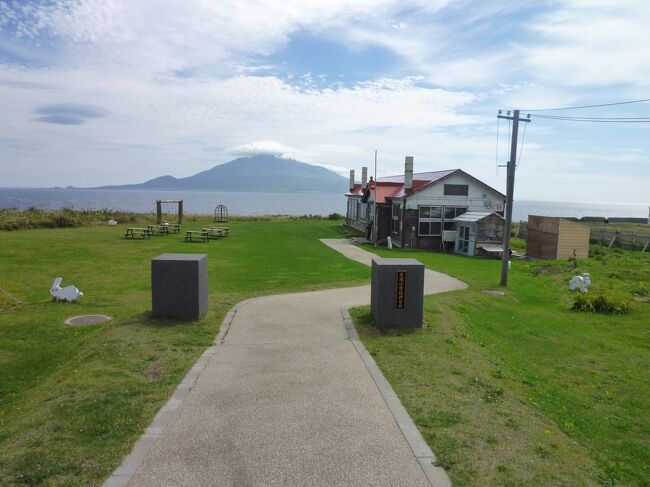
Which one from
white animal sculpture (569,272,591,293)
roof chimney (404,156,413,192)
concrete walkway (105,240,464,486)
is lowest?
concrete walkway (105,240,464,486)

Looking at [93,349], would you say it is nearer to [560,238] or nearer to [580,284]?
[580,284]

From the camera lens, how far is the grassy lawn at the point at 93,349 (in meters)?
5.55

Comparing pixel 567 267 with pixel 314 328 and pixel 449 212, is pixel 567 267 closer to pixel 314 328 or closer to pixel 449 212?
pixel 449 212

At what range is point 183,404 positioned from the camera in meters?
6.96

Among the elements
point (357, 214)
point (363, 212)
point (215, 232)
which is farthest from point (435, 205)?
point (215, 232)

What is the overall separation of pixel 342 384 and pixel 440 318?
514 centimetres

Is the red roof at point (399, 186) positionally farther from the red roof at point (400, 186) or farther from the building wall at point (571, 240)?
the building wall at point (571, 240)

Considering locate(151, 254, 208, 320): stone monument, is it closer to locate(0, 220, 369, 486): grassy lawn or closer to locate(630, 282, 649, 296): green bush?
locate(0, 220, 369, 486): grassy lawn

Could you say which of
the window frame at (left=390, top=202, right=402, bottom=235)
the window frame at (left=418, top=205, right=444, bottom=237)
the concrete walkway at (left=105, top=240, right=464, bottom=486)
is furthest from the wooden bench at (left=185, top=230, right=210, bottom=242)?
the concrete walkway at (left=105, top=240, right=464, bottom=486)

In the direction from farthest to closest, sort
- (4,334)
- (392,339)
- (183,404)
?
(4,334) < (392,339) < (183,404)

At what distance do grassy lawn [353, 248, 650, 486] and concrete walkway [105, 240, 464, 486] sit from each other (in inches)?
17.0

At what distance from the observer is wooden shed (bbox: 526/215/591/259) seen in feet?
94.0

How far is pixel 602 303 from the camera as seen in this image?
16547mm

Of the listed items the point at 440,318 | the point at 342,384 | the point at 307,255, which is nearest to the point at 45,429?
the point at 342,384
